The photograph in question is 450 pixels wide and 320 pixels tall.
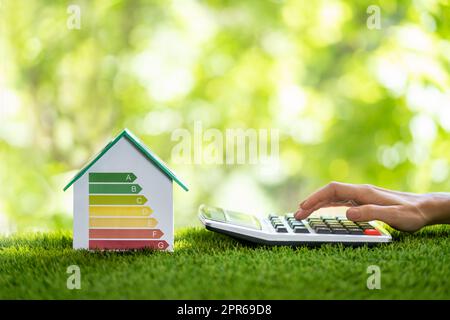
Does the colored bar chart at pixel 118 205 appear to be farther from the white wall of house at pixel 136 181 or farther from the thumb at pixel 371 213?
the thumb at pixel 371 213

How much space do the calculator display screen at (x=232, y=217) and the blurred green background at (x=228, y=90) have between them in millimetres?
1871

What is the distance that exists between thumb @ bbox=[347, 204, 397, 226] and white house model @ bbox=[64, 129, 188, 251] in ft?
1.05

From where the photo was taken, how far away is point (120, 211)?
2.85 ft

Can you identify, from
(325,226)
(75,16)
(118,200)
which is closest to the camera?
(118,200)

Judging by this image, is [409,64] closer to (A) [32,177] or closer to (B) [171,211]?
(A) [32,177]

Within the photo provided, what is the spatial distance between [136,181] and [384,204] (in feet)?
1.58

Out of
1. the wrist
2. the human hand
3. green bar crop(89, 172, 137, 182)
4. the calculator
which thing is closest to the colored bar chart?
green bar crop(89, 172, 137, 182)

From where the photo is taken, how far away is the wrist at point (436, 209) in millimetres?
1022

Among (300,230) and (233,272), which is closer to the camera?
(233,272)

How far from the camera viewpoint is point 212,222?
91cm

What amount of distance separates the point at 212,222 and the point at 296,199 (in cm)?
236

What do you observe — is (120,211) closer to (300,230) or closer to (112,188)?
(112,188)
